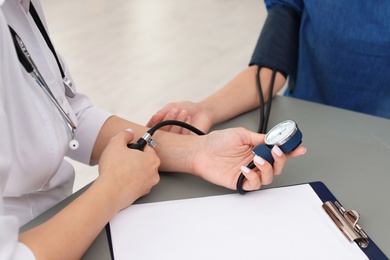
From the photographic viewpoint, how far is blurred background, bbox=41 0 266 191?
2.57 meters

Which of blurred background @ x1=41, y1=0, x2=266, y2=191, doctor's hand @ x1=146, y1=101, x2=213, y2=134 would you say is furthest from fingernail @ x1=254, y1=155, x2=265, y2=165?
blurred background @ x1=41, y1=0, x2=266, y2=191

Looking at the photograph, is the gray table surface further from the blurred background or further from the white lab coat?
the blurred background

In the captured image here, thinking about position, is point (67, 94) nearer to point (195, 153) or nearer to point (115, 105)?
point (195, 153)

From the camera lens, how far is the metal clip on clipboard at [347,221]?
658mm

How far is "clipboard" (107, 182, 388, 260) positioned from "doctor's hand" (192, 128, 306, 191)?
33 millimetres

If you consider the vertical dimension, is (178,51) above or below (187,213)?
below

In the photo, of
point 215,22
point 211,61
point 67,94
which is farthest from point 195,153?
point 215,22

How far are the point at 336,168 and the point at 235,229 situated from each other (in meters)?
0.27

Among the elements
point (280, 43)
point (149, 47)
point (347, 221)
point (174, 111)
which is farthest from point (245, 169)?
point (149, 47)

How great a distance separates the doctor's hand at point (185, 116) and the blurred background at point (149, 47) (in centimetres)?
105

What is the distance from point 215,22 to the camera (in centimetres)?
351

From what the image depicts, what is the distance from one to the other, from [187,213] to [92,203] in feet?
0.51

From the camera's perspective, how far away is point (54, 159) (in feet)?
2.52

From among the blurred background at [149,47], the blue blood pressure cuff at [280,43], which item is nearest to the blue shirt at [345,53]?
the blue blood pressure cuff at [280,43]
